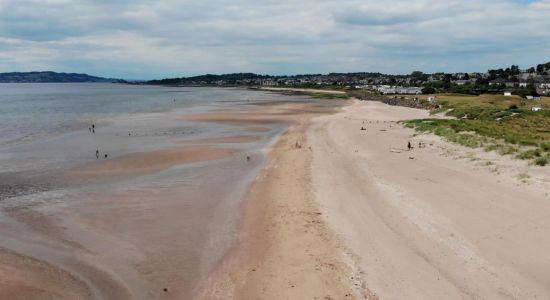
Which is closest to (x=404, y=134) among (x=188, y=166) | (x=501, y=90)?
(x=188, y=166)

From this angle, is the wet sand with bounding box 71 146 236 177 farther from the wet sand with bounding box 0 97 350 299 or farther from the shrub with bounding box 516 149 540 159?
the shrub with bounding box 516 149 540 159

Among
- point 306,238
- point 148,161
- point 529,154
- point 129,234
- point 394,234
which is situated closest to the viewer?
point 394,234

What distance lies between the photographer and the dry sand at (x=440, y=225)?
10305 millimetres

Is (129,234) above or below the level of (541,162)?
below

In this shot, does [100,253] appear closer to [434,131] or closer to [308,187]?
[308,187]

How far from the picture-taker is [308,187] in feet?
66.0

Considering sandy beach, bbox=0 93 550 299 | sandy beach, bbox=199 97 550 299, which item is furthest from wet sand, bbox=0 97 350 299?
sandy beach, bbox=199 97 550 299

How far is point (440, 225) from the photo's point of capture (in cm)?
1402

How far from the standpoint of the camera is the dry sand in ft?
33.8

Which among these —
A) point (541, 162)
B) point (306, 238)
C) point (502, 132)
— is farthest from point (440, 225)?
point (502, 132)

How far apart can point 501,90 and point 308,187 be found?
123706 millimetres

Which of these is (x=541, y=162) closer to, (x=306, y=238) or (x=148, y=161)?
(x=306, y=238)

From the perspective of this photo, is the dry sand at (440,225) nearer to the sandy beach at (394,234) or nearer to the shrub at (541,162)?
the sandy beach at (394,234)

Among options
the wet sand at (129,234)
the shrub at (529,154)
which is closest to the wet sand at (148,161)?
the wet sand at (129,234)
